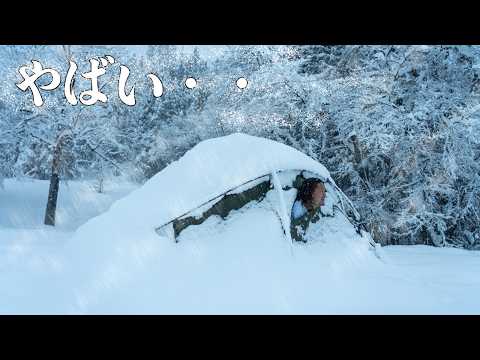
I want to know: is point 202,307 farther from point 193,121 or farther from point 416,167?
point 193,121

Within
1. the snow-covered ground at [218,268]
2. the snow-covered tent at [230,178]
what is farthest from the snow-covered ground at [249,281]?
the snow-covered tent at [230,178]

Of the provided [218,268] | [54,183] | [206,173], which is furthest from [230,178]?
[54,183]

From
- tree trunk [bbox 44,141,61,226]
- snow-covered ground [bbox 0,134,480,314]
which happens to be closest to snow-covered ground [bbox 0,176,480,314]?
snow-covered ground [bbox 0,134,480,314]

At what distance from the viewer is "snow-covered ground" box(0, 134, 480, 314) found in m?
4.45

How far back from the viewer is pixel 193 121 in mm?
19156

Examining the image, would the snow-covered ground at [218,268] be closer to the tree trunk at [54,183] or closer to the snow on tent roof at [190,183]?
the snow on tent roof at [190,183]

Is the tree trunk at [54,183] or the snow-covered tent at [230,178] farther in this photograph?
the tree trunk at [54,183]

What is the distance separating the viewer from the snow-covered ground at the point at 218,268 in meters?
4.45

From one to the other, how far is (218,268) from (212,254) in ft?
0.87

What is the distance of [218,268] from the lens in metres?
5.07

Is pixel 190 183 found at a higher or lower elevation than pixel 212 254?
higher

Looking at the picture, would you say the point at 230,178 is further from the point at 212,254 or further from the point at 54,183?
the point at 54,183

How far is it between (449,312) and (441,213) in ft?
24.4

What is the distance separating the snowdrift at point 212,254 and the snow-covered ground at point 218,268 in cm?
1
